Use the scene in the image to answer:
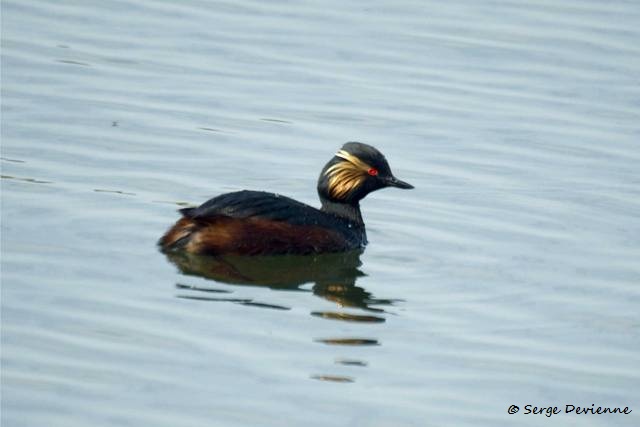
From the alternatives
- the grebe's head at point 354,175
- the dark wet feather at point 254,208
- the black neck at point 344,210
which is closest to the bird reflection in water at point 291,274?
the dark wet feather at point 254,208

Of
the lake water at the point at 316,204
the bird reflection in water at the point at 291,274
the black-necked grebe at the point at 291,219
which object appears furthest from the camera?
the black-necked grebe at the point at 291,219

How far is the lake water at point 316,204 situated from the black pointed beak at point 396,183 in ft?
0.98

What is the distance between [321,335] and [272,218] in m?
1.92

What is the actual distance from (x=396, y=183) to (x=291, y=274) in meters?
1.56

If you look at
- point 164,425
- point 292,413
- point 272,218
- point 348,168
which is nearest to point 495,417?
point 292,413

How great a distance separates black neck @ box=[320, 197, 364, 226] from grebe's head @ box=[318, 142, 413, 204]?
3 cm

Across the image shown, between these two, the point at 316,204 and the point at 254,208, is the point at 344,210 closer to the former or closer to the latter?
the point at 316,204

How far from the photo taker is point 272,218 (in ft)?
36.4

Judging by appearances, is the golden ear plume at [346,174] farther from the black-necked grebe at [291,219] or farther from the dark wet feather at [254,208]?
the dark wet feather at [254,208]

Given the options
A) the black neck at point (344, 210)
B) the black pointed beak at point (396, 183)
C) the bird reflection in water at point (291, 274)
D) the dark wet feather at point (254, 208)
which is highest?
the black pointed beak at point (396, 183)

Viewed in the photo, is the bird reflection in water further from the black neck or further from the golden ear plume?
the golden ear plume

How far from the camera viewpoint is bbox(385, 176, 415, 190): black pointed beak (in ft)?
39.3

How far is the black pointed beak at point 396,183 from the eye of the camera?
39.3 feet

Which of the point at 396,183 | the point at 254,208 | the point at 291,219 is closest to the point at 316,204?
the point at 396,183
